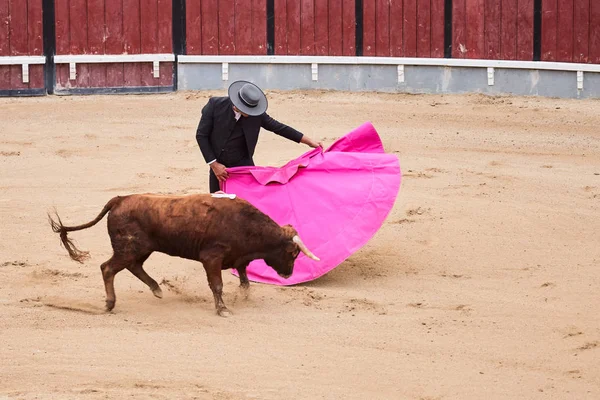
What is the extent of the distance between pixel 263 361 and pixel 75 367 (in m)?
0.89

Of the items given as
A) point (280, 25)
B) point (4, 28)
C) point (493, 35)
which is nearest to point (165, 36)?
point (280, 25)

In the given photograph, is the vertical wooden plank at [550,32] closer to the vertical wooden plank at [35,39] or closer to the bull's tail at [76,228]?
the vertical wooden plank at [35,39]

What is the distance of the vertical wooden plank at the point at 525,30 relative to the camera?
13.0 meters

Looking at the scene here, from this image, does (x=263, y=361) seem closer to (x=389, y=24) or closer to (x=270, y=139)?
(x=270, y=139)

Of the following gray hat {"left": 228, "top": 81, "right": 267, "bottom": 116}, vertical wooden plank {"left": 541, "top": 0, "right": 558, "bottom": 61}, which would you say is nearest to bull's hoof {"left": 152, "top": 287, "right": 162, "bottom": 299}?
gray hat {"left": 228, "top": 81, "right": 267, "bottom": 116}

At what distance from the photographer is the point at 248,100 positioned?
728 centimetres

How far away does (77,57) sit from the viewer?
13023 mm

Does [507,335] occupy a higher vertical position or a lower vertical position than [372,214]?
lower

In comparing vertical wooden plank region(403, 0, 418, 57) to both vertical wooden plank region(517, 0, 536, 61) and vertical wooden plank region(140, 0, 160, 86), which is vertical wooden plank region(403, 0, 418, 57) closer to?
vertical wooden plank region(517, 0, 536, 61)

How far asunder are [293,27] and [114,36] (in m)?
1.96

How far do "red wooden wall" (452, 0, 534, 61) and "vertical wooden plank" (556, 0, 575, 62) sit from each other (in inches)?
11.6

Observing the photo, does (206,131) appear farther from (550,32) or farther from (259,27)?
(550,32)

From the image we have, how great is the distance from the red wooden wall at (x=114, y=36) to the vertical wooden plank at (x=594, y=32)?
178 inches

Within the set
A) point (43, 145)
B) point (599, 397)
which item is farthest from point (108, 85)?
point (599, 397)
